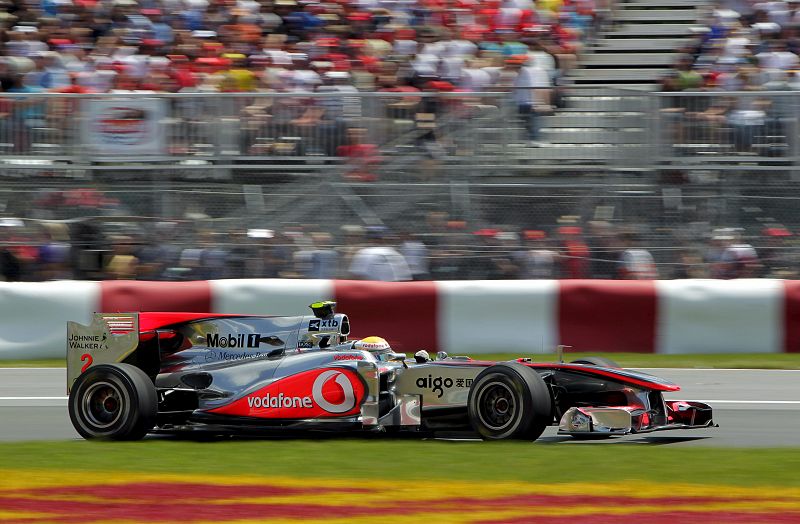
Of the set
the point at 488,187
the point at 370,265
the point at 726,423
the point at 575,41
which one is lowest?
the point at 726,423

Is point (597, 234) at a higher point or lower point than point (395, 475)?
higher

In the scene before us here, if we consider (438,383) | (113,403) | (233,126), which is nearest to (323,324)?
(438,383)

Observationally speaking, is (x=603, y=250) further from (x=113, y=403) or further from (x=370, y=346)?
(x=113, y=403)

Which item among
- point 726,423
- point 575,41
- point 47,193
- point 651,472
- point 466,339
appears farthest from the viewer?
point 575,41

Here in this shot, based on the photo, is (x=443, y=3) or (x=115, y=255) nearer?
(x=115, y=255)

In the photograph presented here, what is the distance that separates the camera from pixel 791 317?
39.7 ft

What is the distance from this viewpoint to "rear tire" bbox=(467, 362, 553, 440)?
23.1ft

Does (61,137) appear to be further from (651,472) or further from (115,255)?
(651,472)

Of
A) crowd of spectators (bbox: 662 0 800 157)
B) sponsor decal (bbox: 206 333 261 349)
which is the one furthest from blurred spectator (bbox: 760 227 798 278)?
sponsor decal (bbox: 206 333 261 349)

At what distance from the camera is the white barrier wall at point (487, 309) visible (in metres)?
12.2

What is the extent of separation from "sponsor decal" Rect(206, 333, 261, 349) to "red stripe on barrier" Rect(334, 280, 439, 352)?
431 cm

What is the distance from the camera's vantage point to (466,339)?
1232 centimetres

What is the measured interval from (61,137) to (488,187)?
14.7 feet

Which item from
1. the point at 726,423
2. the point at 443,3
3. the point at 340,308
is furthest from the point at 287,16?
the point at 726,423
